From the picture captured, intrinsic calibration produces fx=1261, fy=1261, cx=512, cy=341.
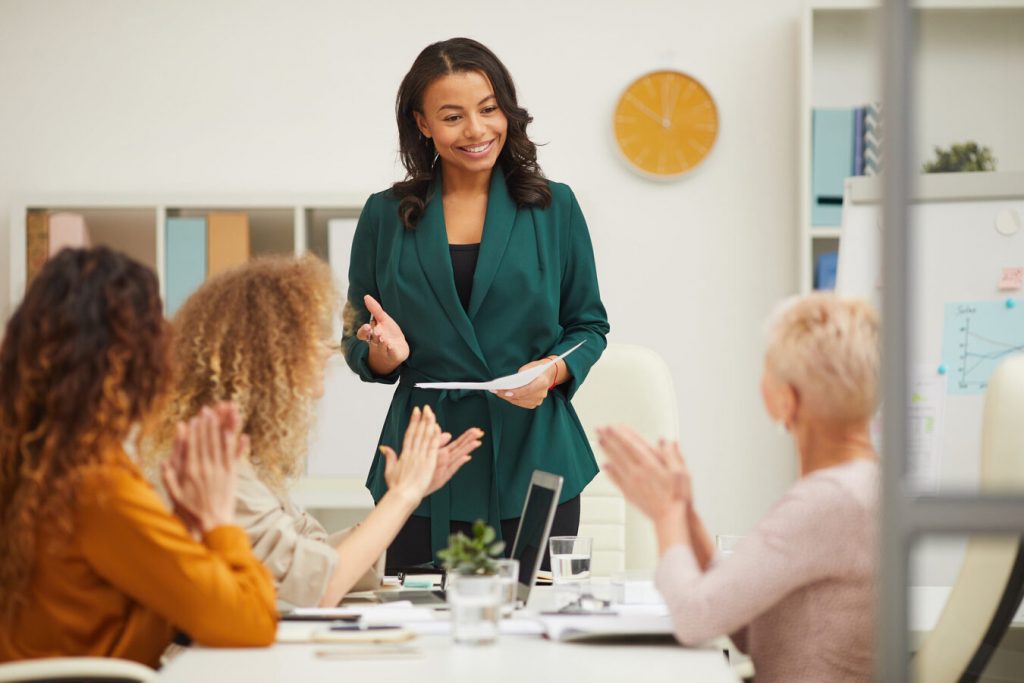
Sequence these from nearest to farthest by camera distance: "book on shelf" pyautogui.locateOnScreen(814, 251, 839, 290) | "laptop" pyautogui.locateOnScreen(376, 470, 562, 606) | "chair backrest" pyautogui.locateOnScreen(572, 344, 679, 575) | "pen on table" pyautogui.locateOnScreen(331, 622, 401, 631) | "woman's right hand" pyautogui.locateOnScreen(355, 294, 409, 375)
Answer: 1. "pen on table" pyautogui.locateOnScreen(331, 622, 401, 631)
2. "laptop" pyautogui.locateOnScreen(376, 470, 562, 606)
3. "woman's right hand" pyautogui.locateOnScreen(355, 294, 409, 375)
4. "chair backrest" pyautogui.locateOnScreen(572, 344, 679, 575)
5. "book on shelf" pyautogui.locateOnScreen(814, 251, 839, 290)

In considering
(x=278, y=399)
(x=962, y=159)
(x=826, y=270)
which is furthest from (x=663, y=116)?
(x=278, y=399)

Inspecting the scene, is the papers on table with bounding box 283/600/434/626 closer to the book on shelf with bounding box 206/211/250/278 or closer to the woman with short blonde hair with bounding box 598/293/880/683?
the woman with short blonde hair with bounding box 598/293/880/683

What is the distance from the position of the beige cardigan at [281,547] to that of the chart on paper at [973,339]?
7.23ft

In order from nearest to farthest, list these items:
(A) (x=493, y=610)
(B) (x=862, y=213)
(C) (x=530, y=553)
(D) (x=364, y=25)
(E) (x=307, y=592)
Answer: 1. (A) (x=493, y=610)
2. (E) (x=307, y=592)
3. (C) (x=530, y=553)
4. (B) (x=862, y=213)
5. (D) (x=364, y=25)

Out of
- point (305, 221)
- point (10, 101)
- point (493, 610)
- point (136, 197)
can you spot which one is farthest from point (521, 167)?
point (10, 101)

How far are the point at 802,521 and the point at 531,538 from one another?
713mm

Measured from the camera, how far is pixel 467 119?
2412 mm

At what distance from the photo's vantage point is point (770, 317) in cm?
165

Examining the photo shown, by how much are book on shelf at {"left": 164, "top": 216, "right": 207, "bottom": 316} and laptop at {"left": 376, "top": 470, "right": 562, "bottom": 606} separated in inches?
87.9

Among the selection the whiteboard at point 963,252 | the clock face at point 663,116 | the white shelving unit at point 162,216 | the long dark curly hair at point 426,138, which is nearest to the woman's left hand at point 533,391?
the long dark curly hair at point 426,138

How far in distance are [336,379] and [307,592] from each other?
8.29 feet

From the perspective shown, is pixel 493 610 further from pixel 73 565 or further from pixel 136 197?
pixel 136 197

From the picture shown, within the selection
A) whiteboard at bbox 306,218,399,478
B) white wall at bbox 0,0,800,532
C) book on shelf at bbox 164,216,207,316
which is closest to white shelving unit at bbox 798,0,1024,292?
white wall at bbox 0,0,800,532

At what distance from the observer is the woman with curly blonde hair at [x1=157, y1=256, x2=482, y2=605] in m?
1.75
